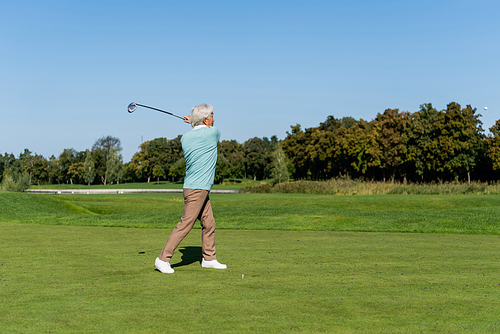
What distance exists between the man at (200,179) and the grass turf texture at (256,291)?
48 cm

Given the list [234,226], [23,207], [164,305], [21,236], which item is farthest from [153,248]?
[23,207]

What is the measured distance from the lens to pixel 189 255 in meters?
8.88

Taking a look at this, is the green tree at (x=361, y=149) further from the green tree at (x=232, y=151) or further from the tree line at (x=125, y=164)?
the green tree at (x=232, y=151)

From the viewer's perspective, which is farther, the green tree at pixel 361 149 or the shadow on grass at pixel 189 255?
the green tree at pixel 361 149

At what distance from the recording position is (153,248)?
386 inches

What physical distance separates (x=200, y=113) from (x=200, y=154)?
74 cm

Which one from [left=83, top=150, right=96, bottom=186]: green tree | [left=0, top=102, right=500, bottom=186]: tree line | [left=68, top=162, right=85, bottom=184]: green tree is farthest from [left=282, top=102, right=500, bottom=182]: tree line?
[left=68, top=162, right=85, bottom=184]: green tree

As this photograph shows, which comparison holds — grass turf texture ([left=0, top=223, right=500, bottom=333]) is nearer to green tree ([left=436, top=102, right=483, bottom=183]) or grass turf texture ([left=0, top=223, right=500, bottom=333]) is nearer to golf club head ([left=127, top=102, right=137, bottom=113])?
golf club head ([left=127, top=102, right=137, bottom=113])

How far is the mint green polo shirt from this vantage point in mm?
7141

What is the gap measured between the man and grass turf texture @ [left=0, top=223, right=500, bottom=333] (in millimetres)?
476

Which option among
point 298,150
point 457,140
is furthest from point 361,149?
point 298,150

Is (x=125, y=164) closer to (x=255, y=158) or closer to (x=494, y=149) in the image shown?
(x=255, y=158)

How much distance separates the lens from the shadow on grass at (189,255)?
25.8 feet

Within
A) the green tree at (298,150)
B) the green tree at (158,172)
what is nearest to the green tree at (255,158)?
the green tree at (298,150)
